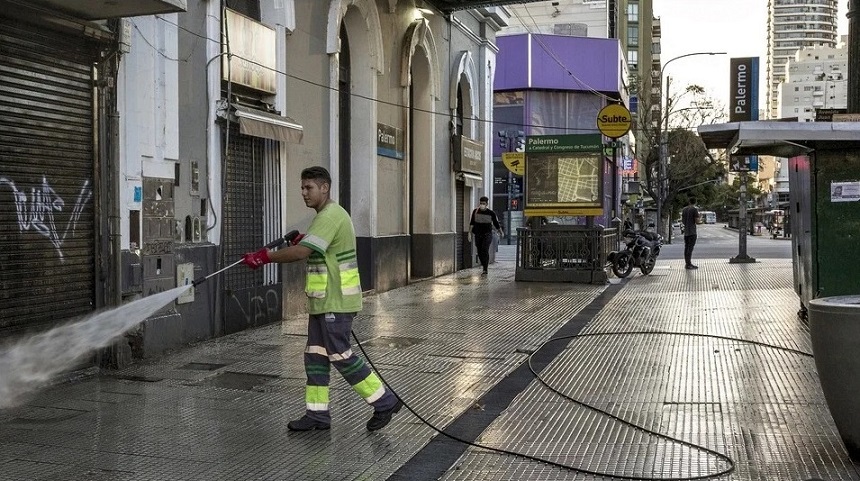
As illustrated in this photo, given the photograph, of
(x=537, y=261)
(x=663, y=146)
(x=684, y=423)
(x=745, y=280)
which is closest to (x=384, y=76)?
(x=537, y=261)

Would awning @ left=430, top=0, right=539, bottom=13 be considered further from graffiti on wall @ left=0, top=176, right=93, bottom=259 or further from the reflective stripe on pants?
the reflective stripe on pants

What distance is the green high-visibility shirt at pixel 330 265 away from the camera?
19.2 feet

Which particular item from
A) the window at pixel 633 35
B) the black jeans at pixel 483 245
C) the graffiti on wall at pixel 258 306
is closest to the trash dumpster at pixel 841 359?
the graffiti on wall at pixel 258 306

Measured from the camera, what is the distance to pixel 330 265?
5918mm

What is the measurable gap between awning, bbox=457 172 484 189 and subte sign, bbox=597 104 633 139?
125 inches

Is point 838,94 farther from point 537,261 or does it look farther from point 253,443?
point 253,443

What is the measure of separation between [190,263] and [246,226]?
152cm

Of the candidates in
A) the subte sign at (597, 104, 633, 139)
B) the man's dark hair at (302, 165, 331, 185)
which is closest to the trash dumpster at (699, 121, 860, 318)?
the man's dark hair at (302, 165, 331, 185)

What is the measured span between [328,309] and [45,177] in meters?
3.40

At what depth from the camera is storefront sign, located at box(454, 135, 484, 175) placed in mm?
19750

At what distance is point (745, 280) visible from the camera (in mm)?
17703

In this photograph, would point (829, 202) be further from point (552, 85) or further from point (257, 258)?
point (552, 85)

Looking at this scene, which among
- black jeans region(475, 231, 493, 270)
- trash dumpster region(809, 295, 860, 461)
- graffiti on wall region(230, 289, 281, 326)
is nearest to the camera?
trash dumpster region(809, 295, 860, 461)

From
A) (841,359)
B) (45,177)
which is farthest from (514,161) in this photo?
(841,359)
